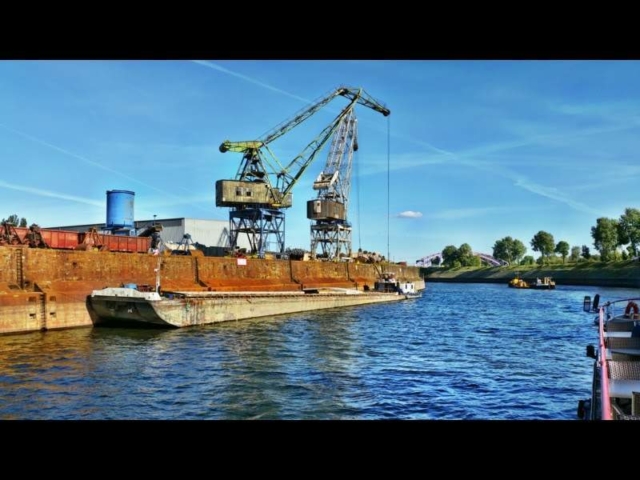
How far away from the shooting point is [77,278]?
3841 cm

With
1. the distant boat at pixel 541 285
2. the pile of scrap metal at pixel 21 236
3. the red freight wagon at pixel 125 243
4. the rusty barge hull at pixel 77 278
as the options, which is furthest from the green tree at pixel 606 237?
the pile of scrap metal at pixel 21 236

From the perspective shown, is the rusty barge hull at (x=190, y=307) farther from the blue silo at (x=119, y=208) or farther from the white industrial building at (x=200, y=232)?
the white industrial building at (x=200, y=232)

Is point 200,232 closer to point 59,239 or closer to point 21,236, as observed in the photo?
point 59,239

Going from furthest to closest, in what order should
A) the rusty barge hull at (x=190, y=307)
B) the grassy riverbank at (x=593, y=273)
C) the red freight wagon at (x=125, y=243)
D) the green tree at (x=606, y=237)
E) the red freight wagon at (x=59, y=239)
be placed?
the green tree at (x=606, y=237), the grassy riverbank at (x=593, y=273), the red freight wagon at (x=125, y=243), the red freight wagon at (x=59, y=239), the rusty barge hull at (x=190, y=307)

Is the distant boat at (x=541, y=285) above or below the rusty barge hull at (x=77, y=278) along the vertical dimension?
below

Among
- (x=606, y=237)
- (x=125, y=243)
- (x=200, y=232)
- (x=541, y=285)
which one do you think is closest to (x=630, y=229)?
(x=606, y=237)

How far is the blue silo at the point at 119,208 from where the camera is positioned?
61.6 metres

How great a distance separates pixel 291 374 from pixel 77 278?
23.3 meters

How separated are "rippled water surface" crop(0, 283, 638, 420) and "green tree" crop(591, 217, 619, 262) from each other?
156 m

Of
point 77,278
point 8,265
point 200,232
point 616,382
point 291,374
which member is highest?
point 200,232

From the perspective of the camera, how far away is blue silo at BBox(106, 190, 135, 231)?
61.6 meters

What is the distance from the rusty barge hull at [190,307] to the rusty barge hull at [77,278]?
194 centimetres

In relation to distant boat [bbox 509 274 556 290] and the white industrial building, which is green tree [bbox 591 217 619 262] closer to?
distant boat [bbox 509 274 556 290]
